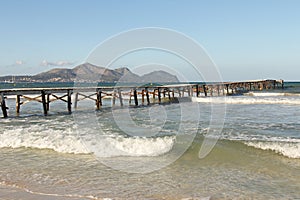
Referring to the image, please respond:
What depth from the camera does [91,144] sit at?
10.4 metres

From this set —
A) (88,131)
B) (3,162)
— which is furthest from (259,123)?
(3,162)

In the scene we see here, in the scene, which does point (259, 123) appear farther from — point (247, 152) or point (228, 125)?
point (247, 152)

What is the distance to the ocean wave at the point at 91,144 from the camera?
9.64 meters

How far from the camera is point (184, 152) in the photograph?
30.4ft

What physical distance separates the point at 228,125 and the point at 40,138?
310 inches

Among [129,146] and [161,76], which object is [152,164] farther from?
[161,76]

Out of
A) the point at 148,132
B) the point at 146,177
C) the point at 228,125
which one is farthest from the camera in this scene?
the point at 228,125

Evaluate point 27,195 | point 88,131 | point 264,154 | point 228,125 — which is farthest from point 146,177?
point 228,125

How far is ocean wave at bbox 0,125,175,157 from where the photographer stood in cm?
964

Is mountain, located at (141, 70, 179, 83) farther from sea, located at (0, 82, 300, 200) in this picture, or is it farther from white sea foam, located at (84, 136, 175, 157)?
white sea foam, located at (84, 136, 175, 157)

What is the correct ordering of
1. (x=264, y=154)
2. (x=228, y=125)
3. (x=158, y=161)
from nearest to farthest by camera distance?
1. (x=158, y=161)
2. (x=264, y=154)
3. (x=228, y=125)

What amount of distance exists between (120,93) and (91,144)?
15961 millimetres

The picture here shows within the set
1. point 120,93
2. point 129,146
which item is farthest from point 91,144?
point 120,93

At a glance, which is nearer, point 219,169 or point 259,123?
point 219,169
